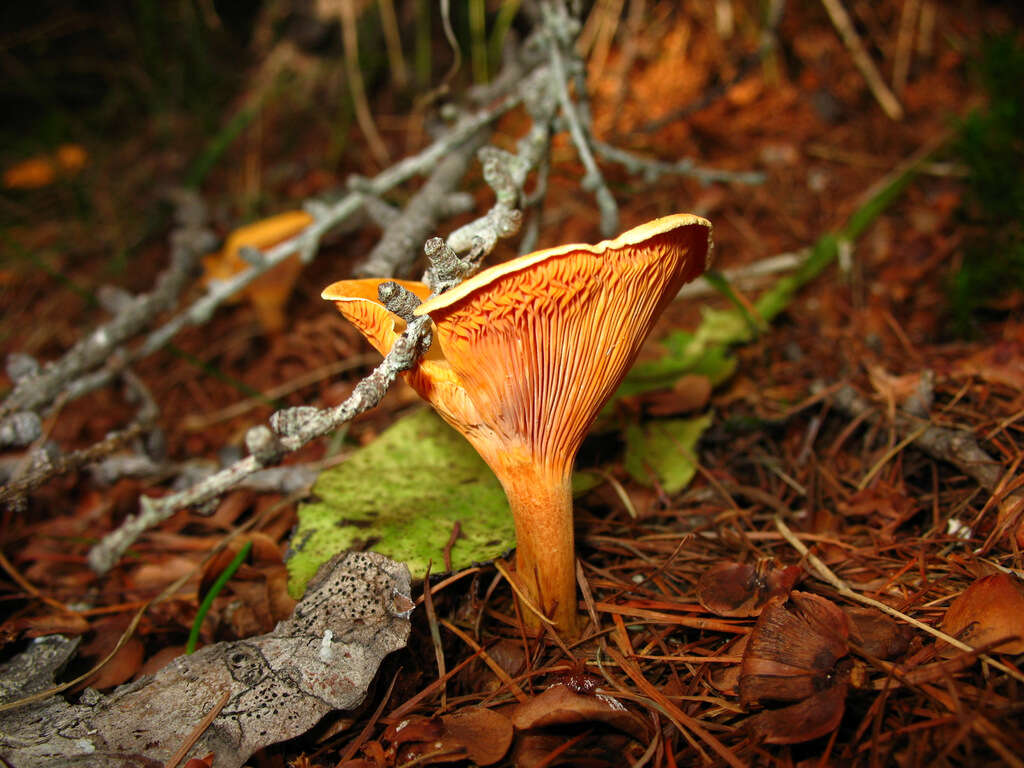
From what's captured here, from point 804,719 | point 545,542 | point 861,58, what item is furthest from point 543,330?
point 861,58

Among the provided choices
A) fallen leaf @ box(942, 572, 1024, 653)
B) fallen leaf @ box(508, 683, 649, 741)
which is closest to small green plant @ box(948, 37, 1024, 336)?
fallen leaf @ box(942, 572, 1024, 653)

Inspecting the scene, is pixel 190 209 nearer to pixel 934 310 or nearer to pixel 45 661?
pixel 45 661

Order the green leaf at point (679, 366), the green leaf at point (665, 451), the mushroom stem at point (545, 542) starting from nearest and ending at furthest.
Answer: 1. the mushroom stem at point (545, 542)
2. the green leaf at point (665, 451)
3. the green leaf at point (679, 366)

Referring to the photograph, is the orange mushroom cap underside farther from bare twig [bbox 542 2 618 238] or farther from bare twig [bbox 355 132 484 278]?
bare twig [bbox 542 2 618 238]

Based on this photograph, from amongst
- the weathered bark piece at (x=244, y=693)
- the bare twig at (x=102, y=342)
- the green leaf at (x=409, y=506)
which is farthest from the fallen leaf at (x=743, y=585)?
the bare twig at (x=102, y=342)

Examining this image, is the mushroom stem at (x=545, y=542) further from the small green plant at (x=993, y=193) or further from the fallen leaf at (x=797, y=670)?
the small green plant at (x=993, y=193)

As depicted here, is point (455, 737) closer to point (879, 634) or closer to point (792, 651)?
point (792, 651)
